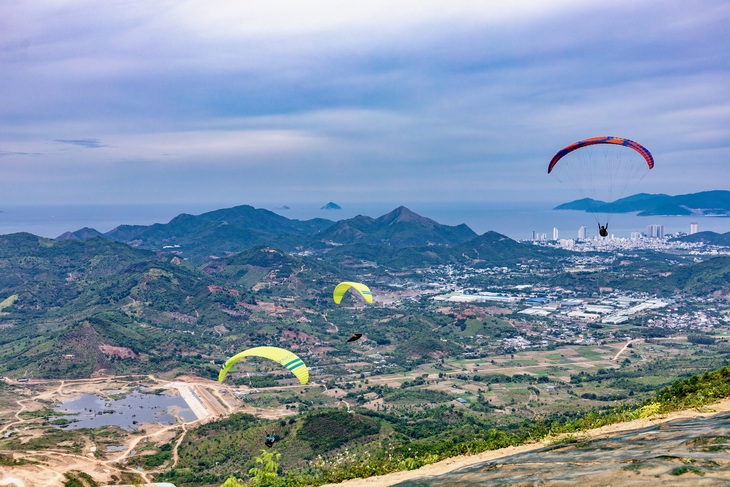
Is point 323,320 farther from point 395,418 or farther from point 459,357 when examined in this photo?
point 395,418

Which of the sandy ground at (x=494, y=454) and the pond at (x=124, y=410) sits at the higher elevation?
the sandy ground at (x=494, y=454)

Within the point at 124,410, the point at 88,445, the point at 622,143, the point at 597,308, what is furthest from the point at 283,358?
the point at 597,308

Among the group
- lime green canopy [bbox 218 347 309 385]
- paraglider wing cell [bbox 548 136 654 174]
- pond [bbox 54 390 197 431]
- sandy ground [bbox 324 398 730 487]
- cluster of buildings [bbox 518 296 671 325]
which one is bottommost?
pond [bbox 54 390 197 431]

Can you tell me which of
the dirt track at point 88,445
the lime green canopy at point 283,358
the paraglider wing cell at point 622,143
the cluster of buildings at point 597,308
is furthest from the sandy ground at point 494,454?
the cluster of buildings at point 597,308

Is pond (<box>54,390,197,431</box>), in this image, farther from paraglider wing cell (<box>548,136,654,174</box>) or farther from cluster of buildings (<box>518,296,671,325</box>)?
cluster of buildings (<box>518,296,671,325</box>)

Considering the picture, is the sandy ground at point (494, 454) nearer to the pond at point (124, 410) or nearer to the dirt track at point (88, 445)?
the dirt track at point (88, 445)

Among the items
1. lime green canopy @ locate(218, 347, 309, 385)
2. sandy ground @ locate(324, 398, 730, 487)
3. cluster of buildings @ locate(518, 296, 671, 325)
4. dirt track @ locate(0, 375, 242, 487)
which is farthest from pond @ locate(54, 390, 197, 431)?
cluster of buildings @ locate(518, 296, 671, 325)

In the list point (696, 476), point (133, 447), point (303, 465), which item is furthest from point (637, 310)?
point (696, 476)
